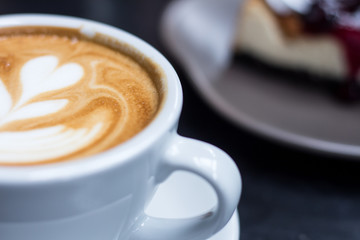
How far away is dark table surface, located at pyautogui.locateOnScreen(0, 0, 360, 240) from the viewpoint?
3.15 ft

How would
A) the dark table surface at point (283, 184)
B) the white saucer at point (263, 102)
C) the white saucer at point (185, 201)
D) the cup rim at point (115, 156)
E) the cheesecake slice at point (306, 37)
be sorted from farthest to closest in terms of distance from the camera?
the cheesecake slice at point (306, 37)
the white saucer at point (263, 102)
the dark table surface at point (283, 184)
the white saucer at point (185, 201)
the cup rim at point (115, 156)

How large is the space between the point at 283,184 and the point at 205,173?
51 cm

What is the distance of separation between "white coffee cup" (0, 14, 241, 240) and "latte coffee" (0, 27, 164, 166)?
0.16 feet

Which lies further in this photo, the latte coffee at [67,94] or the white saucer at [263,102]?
the white saucer at [263,102]

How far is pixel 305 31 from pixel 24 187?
1148mm

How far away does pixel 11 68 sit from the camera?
0.75 m

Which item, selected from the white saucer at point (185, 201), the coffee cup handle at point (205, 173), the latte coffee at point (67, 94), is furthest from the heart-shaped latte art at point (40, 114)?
the white saucer at point (185, 201)

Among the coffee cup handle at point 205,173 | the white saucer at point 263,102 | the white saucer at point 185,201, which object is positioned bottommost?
the white saucer at point 263,102

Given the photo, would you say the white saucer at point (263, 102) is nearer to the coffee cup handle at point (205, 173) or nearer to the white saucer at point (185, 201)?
the white saucer at point (185, 201)

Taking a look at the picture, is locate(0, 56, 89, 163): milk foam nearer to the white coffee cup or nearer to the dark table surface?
the white coffee cup

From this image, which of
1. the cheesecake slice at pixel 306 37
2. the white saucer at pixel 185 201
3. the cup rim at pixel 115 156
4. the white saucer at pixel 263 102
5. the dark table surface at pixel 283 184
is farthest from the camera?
the cheesecake slice at pixel 306 37

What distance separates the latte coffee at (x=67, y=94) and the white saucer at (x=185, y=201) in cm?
19

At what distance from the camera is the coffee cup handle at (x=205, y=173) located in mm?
601

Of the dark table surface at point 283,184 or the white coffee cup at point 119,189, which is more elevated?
the white coffee cup at point 119,189
